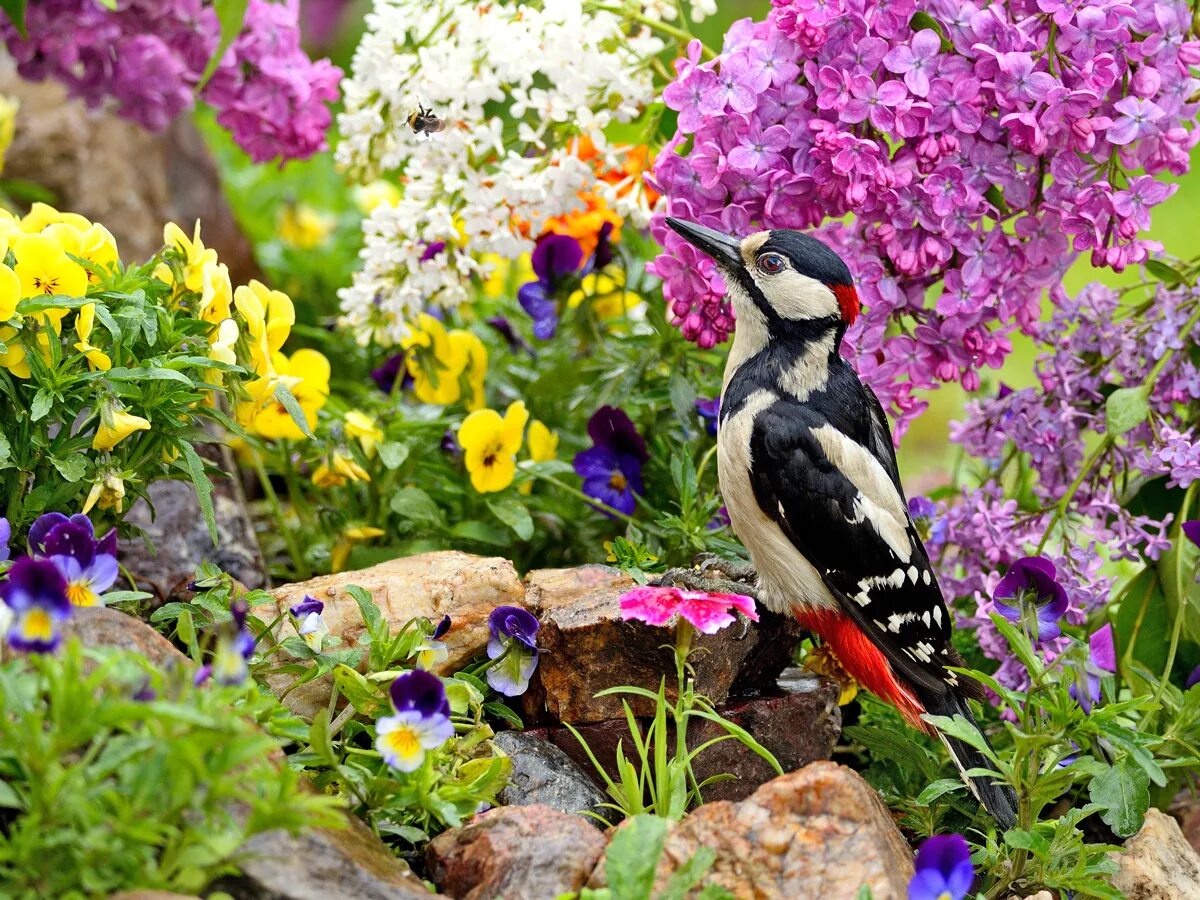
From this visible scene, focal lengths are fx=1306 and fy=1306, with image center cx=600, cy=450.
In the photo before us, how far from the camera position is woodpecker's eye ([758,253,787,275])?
2318 mm

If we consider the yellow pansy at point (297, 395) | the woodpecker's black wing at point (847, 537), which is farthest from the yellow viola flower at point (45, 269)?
the woodpecker's black wing at point (847, 537)

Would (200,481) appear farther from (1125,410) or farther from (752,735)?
(1125,410)

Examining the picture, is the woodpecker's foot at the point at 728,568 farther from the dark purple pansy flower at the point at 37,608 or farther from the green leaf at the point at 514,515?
the dark purple pansy flower at the point at 37,608

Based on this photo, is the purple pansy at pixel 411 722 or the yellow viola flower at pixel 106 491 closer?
the purple pansy at pixel 411 722

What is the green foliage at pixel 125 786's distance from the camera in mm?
1396

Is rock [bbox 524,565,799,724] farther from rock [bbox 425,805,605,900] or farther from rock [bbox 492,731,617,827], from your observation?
rock [bbox 425,805,605,900]

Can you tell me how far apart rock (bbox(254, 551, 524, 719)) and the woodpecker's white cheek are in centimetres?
69

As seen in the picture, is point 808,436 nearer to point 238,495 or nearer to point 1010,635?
point 1010,635

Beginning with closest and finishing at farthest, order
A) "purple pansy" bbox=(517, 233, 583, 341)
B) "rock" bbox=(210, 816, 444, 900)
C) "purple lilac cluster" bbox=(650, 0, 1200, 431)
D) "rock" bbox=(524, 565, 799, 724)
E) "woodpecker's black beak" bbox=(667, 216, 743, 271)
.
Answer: "rock" bbox=(210, 816, 444, 900) → "rock" bbox=(524, 565, 799, 724) → "purple lilac cluster" bbox=(650, 0, 1200, 431) → "woodpecker's black beak" bbox=(667, 216, 743, 271) → "purple pansy" bbox=(517, 233, 583, 341)

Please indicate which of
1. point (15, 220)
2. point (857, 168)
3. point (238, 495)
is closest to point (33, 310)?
point (15, 220)

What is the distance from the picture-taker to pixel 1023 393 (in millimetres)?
2621

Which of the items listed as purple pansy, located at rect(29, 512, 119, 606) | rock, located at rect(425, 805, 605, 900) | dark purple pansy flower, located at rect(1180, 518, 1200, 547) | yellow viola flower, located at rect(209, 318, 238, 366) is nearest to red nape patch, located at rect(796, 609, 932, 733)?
dark purple pansy flower, located at rect(1180, 518, 1200, 547)

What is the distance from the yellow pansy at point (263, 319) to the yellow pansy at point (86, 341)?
250 mm

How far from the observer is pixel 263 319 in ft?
7.35
